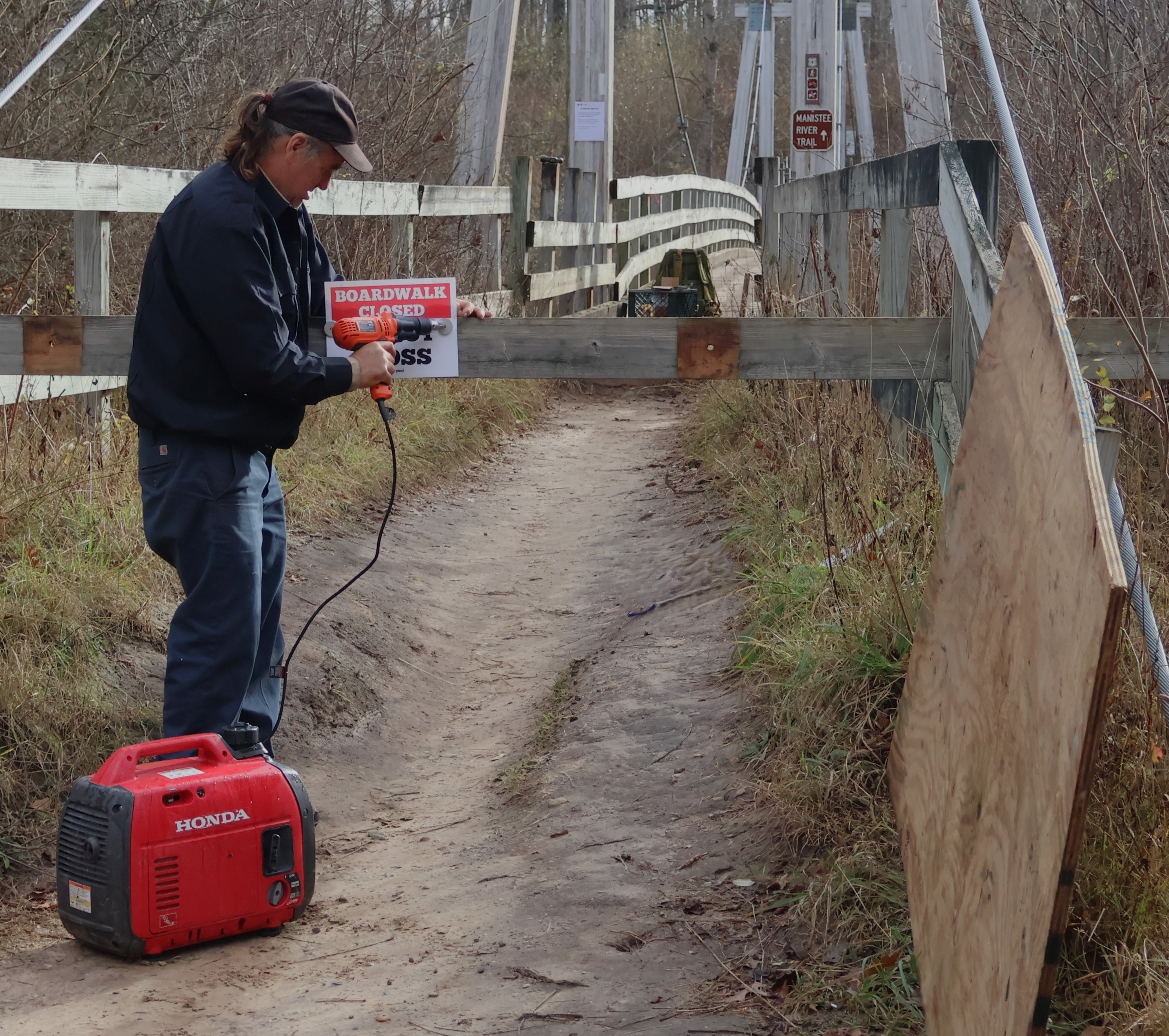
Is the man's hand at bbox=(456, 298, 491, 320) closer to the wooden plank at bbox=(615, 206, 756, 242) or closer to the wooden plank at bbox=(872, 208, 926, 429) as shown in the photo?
the wooden plank at bbox=(872, 208, 926, 429)

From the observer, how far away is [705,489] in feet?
24.3

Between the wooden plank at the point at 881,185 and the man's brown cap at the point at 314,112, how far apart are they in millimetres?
1877

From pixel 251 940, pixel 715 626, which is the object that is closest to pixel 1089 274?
pixel 715 626

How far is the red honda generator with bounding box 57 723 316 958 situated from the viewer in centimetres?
313

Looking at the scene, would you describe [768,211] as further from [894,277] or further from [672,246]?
[672,246]

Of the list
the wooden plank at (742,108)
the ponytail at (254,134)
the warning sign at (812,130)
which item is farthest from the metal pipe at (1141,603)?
the wooden plank at (742,108)

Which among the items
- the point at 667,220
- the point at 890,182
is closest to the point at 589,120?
the point at 667,220

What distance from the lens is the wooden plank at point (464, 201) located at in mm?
9078

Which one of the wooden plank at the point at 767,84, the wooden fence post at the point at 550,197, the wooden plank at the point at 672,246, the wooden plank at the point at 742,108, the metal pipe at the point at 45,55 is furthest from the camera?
the wooden plank at the point at 742,108

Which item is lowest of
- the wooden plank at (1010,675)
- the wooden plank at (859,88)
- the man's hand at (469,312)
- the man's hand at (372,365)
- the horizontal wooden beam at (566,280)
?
the wooden plank at (1010,675)

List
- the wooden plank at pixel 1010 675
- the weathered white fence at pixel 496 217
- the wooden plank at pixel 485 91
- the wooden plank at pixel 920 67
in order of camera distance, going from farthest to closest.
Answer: the wooden plank at pixel 485 91 → the wooden plank at pixel 920 67 → the weathered white fence at pixel 496 217 → the wooden plank at pixel 1010 675

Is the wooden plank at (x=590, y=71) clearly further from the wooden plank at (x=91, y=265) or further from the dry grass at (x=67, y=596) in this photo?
the wooden plank at (x=91, y=265)

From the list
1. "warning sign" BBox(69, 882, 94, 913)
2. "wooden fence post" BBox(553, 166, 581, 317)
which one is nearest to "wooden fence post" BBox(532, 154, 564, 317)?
"wooden fence post" BBox(553, 166, 581, 317)

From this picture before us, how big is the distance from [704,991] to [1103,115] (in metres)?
3.34
